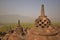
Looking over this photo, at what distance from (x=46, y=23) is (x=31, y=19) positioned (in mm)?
4654

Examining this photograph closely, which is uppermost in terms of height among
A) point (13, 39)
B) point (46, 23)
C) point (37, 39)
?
point (46, 23)

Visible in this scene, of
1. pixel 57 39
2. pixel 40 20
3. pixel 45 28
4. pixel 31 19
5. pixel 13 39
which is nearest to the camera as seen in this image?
pixel 57 39

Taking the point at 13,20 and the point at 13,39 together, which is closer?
the point at 13,39

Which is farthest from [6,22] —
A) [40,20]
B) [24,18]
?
[40,20]

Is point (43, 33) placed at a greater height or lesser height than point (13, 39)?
greater

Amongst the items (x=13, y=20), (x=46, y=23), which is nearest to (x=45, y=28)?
(x=46, y=23)

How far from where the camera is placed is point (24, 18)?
7664 mm

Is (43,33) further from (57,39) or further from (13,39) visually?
(13,39)

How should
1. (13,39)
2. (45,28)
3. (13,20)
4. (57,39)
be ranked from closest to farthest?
(57,39) < (45,28) < (13,39) < (13,20)

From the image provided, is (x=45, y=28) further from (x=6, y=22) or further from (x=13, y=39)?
(x=6, y=22)

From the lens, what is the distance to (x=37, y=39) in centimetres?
225

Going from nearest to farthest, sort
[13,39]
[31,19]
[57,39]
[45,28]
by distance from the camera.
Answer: [57,39] < [45,28] < [13,39] < [31,19]

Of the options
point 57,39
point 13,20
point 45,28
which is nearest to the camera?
point 57,39

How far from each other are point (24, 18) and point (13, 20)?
23.1 inches
